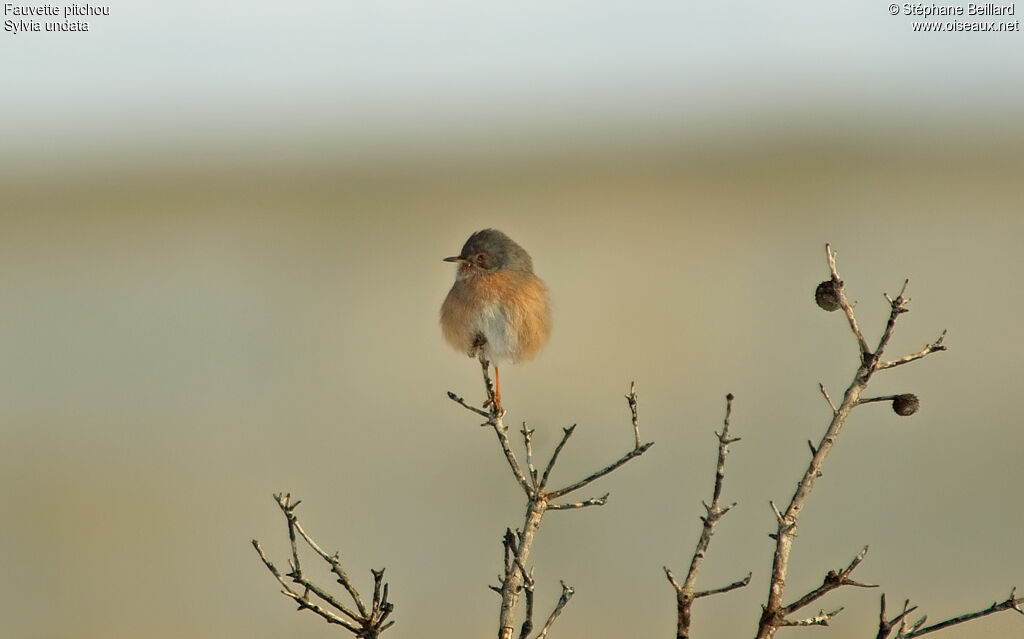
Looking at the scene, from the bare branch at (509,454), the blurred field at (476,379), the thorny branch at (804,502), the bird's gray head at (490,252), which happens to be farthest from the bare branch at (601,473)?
the blurred field at (476,379)

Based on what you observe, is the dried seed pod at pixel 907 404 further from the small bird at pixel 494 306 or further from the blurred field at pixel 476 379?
the blurred field at pixel 476 379

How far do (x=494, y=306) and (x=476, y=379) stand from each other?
13763 mm

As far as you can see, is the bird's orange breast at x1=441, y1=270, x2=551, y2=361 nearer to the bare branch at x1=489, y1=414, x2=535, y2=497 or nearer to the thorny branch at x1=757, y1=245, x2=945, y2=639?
the bare branch at x1=489, y1=414, x2=535, y2=497

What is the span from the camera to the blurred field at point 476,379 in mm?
16406

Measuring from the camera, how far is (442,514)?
1820cm

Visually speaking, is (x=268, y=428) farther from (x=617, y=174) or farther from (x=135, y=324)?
(x=617, y=174)

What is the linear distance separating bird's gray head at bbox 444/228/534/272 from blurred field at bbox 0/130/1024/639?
29.0 ft

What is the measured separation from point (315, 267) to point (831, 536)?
15.2 metres

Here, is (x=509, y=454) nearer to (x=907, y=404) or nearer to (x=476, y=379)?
(x=907, y=404)

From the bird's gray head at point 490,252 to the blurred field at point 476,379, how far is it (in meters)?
8.84

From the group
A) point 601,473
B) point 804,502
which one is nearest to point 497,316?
point 601,473

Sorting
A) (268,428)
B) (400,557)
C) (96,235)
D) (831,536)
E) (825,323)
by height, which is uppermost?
(96,235)

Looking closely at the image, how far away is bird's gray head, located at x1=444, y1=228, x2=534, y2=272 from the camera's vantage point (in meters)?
6.62

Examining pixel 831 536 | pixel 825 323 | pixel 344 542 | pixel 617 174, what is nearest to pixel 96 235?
pixel 617 174
